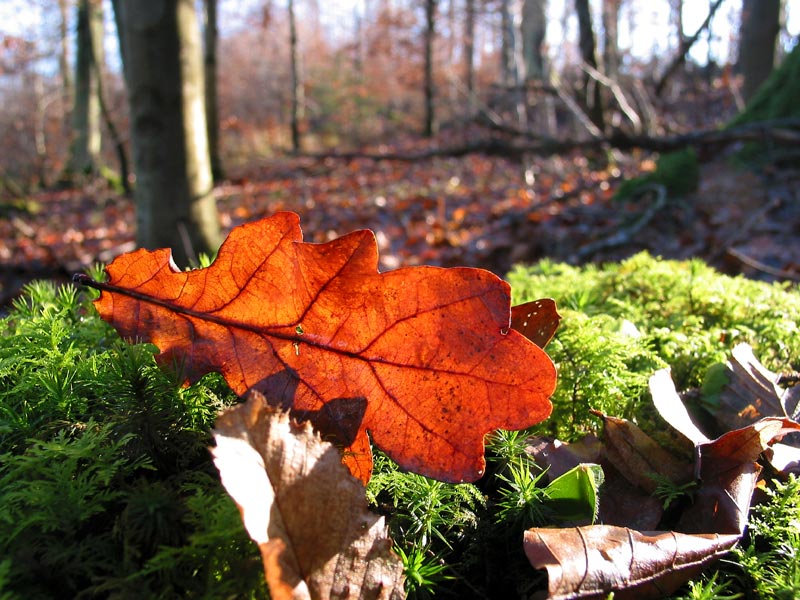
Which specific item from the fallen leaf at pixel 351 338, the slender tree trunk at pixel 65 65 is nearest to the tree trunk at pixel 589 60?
the fallen leaf at pixel 351 338

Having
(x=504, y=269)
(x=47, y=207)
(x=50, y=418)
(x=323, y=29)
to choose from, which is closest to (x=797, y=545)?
(x=50, y=418)

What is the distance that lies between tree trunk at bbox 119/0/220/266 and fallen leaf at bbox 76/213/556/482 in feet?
14.6

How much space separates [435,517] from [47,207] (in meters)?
16.2

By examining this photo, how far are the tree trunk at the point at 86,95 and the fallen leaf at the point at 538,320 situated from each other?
1870 cm

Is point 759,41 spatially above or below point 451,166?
above

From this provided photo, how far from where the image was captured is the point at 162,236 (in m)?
5.61

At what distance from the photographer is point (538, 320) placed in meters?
1.12

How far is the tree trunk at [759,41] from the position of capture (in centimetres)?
995

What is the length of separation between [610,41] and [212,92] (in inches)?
490

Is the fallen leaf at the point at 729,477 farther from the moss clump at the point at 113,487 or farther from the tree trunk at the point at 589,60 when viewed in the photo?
the tree trunk at the point at 589,60

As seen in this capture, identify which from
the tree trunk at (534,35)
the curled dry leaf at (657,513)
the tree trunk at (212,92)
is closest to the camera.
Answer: the curled dry leaf at (657,513)

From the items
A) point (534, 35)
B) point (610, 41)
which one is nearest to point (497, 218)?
Result: point (534, 35)

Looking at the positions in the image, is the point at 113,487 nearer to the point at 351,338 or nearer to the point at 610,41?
the point at 351,338

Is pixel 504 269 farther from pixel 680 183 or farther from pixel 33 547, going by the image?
pixel 33 547
